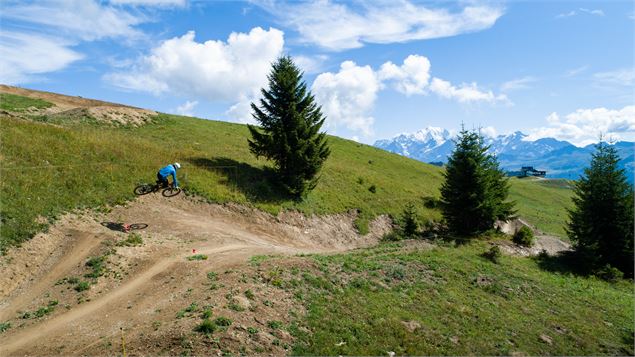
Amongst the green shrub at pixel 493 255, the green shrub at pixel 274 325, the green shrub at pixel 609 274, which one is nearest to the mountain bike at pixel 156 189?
the green shrub at pixel 274 325

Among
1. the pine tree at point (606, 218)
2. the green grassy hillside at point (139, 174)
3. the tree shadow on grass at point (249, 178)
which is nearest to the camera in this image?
the green grassy hillside at point (139, 174)

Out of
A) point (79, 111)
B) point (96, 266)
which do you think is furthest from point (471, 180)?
point (79, 111)

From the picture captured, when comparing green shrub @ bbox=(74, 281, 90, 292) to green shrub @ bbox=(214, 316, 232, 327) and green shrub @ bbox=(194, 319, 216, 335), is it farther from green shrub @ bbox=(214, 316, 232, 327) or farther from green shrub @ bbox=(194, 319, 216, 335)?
green shrub @ bbox=(214, 316, 232, 327)

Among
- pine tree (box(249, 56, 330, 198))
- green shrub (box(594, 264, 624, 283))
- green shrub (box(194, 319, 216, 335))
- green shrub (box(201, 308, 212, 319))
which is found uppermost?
pine tree (box(249, 56, 330, 198))

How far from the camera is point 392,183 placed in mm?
56500

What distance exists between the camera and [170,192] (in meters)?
30.9

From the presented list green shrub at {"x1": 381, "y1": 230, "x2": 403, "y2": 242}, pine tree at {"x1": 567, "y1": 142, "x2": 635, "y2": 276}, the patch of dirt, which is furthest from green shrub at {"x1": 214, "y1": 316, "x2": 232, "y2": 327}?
pine tree at {"x1": 567, "y1": 142, "x2": 635, "y2": 276}

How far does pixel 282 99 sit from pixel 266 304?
25.3 meters

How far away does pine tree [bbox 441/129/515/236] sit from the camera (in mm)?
34875

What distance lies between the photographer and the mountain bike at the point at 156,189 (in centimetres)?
2960

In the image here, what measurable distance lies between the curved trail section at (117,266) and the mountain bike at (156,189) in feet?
2.05

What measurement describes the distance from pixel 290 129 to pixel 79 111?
30597 millimetres

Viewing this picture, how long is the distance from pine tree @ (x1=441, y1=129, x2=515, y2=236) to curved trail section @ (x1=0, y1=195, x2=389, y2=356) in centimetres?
1505

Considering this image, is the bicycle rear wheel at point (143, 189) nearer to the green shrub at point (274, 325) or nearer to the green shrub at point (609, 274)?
the green shrub at point (274, 325)
